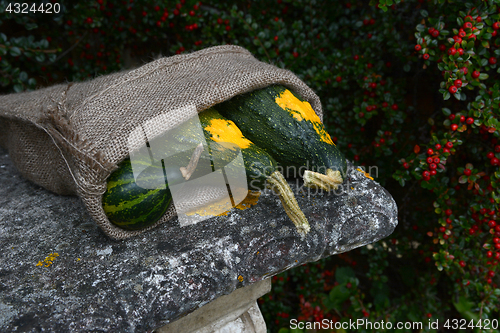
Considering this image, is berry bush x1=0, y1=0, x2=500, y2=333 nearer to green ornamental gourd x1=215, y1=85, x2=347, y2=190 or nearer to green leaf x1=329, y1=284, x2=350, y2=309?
green leaf x1=329, y1=284, x2=350, y2=309

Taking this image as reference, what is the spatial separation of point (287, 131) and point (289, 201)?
270mm

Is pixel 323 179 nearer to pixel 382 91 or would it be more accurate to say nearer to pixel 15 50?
pixel 382 91

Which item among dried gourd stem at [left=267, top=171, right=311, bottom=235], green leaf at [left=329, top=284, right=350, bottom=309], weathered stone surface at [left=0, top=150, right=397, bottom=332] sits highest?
dried gourd stem at [left=267, top=171, right=311, bottom=235]

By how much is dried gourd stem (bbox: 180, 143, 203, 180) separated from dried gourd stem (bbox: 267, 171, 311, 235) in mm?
233

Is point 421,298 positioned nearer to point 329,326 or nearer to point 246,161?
point 329,326

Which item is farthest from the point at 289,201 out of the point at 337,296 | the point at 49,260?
the point at 337,296

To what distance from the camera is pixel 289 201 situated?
1.06 m

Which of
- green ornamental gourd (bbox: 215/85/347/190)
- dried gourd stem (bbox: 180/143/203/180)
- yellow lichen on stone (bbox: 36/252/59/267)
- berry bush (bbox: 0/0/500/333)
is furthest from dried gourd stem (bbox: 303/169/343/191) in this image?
yellow lichen on stone (bbox: 36/252/59/267)

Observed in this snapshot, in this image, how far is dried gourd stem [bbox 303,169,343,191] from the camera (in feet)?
3.64

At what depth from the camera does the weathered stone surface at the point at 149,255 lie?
0.90 metres

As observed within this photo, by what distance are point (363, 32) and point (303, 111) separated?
41.8 inches

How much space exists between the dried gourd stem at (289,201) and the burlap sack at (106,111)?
331 millimetres

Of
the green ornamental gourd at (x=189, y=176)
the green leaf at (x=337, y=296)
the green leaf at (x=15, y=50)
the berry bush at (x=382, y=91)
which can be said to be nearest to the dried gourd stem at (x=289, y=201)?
the green ornamental gourd at (x=189, y=176)

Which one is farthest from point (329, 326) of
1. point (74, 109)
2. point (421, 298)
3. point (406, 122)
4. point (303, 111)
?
point (74, 109)
